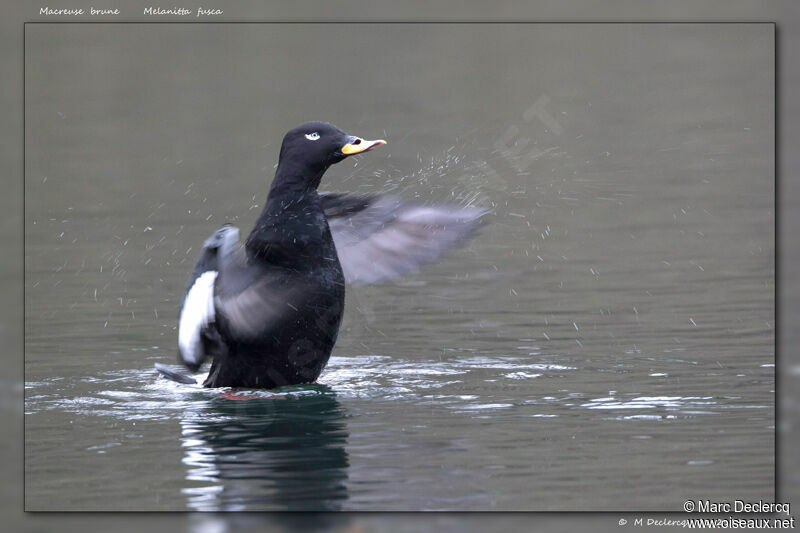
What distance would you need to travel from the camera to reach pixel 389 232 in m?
8.73

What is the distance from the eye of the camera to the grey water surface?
6730 millimetres

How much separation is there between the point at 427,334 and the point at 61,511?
322cm

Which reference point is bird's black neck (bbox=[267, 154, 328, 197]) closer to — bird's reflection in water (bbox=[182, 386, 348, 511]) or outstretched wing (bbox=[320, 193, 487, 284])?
outstretched wing (bbox=[320, 193, 487, 284])

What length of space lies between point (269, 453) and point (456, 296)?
3.18 meters

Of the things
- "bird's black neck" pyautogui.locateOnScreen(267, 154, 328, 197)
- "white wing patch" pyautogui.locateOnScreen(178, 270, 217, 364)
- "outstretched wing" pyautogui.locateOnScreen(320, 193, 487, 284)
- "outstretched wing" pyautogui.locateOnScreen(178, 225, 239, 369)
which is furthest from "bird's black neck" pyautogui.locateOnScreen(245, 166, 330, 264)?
"outstretched wing" pyautogui.locateOnScreen(320, 193, 487, 284)

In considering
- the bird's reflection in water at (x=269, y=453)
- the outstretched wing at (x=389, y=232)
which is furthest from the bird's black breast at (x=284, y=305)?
the outstretched wing at (x=389, y=232)

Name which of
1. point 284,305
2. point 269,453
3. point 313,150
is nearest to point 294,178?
point 313,150

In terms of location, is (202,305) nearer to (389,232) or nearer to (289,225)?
(289,225)

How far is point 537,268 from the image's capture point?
34.7 feet

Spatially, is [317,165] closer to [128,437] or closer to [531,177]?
[128,437]

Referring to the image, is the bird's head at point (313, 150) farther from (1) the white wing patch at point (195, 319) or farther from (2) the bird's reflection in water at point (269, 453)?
(2) the bird's reflection in water at point (269, 453)

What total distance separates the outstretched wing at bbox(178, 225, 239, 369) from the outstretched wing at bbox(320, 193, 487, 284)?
1078 mm

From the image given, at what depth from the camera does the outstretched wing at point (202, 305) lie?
7.60m

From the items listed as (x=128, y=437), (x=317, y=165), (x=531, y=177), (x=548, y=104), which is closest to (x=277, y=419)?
(x=128, y=437)
